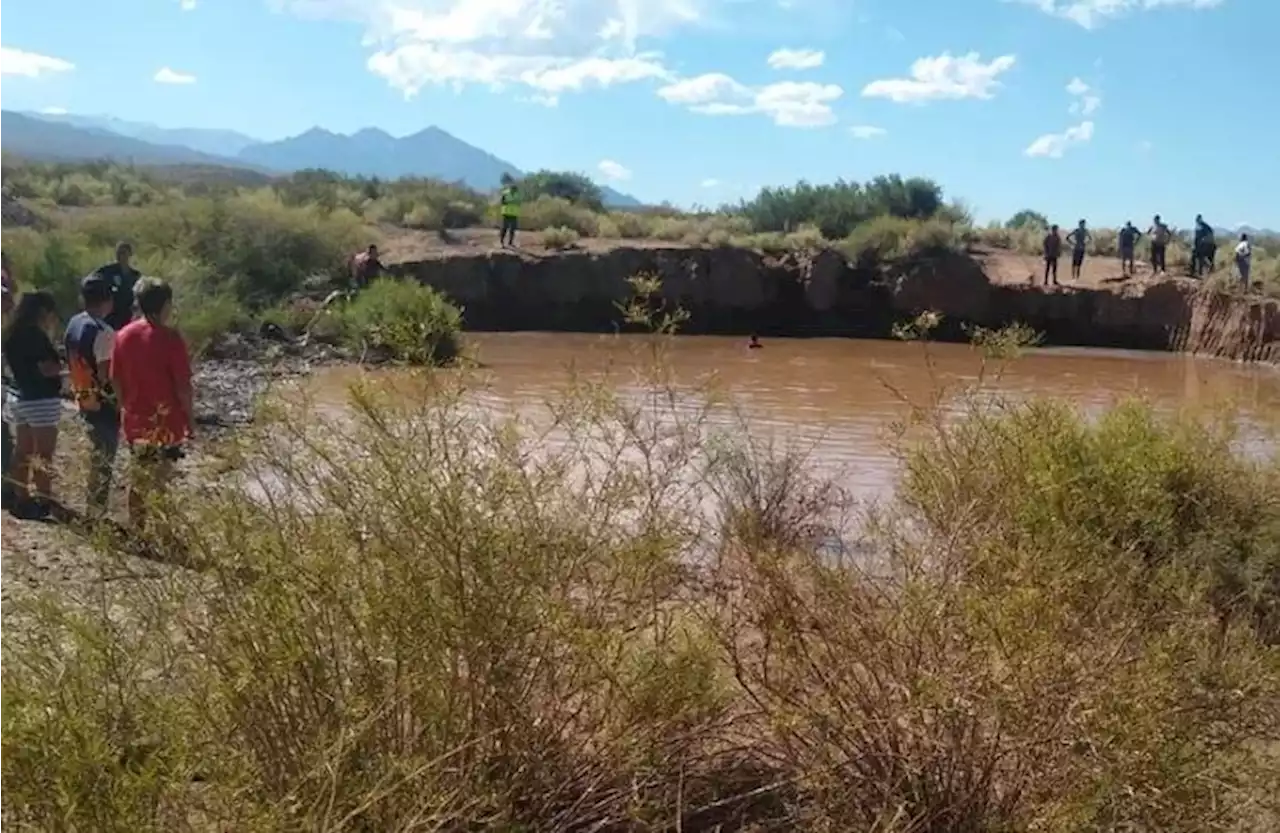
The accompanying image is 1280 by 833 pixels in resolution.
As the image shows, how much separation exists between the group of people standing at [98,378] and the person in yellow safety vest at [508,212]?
22.6 m

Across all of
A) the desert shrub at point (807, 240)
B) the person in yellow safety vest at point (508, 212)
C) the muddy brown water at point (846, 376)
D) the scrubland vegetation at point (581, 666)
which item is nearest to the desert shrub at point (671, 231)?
the desert shrub at point (807, 240)

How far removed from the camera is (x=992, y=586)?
4.28m

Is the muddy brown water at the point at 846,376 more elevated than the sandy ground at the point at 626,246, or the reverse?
the sandy ground at the point at 626,246

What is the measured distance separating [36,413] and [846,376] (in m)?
17.3

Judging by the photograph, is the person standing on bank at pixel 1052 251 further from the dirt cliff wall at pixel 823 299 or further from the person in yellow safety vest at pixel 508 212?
the person in yellow safety vest at pixel 508 212

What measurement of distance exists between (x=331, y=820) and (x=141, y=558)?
1.27 m

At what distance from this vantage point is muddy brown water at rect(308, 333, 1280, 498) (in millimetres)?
16172

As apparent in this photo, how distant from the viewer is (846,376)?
946 inches

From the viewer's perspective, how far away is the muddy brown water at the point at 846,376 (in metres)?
16.2

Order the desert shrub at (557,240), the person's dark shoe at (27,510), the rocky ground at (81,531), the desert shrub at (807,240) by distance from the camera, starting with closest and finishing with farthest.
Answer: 1. the rocky ground at (81,531)
2. the person's dark shoe at (27,510)
3. the desert shrub at (557,240)
4. the desert shrub at (807,240)

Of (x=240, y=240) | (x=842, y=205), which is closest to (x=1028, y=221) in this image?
(x=842, y=205)

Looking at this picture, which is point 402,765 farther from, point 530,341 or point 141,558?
point 530,341

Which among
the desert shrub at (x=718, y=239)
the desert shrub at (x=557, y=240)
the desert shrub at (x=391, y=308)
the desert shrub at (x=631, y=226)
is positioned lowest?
the desert shrub at (x=391, y=308)

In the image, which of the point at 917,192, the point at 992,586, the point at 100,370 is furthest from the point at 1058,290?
Result: the point at 992,586
